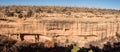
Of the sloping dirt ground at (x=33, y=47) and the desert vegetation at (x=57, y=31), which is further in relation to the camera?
the desert vegetation at (x=57, y=31)

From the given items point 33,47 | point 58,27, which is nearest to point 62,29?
point 58,27

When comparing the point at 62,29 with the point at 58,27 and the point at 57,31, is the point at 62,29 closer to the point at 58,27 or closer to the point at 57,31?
the point at 58,27

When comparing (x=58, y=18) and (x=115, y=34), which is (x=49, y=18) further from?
(x=115, y=34)

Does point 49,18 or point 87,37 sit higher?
point 49,18

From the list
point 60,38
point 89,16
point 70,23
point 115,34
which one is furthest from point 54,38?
point 115,34

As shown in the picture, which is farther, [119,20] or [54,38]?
[119,20]

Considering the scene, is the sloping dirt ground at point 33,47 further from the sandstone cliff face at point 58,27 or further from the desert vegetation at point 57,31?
the sandstone cliff face at point 58,27

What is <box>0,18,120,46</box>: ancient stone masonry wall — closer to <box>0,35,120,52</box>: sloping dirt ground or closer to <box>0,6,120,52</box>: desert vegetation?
<box>0,6,120,52</box>: desert vegetation

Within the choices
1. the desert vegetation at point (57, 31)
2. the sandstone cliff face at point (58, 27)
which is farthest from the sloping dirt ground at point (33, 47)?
the sandstone cliff face at point (58, 27)
